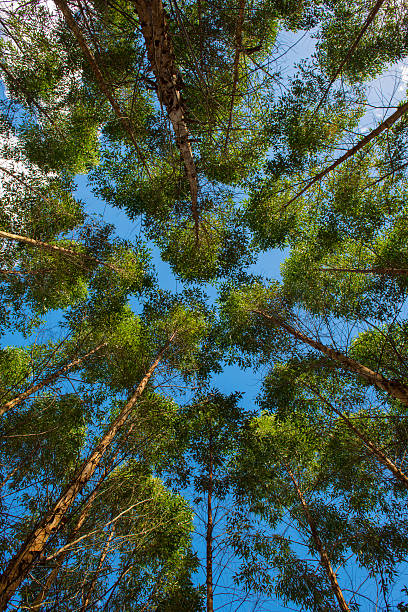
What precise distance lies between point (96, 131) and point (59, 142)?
1.20 metres

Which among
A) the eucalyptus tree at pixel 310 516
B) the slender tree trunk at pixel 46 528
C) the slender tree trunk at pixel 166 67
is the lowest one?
the slender tree trunk at pixel 46 528

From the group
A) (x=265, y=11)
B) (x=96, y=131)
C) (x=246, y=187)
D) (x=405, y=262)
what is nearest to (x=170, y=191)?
(x=246, y=187)

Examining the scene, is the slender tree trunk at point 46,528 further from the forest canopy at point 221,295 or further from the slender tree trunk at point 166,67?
the slender tree trunk at point 166,67

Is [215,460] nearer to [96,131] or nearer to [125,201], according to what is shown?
[125,201]

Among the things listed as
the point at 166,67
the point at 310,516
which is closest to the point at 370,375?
the point at 310,516

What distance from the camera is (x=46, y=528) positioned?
8.49 ft

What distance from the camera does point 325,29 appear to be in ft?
21.8

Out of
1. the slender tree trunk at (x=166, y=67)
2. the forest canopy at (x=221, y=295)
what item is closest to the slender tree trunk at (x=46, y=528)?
the forest canopy at (x=221, y=295)

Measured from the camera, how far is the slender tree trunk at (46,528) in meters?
1.63

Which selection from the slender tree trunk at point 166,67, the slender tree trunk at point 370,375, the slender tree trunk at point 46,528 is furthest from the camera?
the slender tree trunk at point 166,67

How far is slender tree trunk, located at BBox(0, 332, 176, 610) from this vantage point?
1.63 metres

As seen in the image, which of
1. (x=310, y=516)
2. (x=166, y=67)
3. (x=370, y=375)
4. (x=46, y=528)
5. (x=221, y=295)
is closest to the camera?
(x=46, y=528)

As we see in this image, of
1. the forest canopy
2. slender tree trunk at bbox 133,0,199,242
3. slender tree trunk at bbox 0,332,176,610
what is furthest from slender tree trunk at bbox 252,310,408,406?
slender tree trunk at bbox 133,0,199,242

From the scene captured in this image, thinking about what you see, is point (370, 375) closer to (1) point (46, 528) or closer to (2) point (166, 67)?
(1) point (46, 528)
